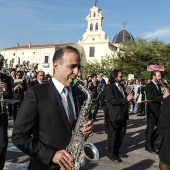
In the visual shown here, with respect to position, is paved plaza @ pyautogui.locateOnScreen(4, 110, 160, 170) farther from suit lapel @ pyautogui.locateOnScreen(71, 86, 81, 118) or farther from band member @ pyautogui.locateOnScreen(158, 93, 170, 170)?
suit lapel @ pyautogui.locateOnScreen(71, 86, 81, 118)

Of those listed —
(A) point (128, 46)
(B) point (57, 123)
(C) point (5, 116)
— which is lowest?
(C) point (5, 116)

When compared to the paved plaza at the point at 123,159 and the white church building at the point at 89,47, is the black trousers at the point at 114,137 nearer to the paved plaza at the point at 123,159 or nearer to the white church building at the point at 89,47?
the paved plaza at the point at 123,159

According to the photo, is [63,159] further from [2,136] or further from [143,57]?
[143,57]

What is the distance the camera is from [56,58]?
2.44m

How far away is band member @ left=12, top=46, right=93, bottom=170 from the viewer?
82.7 inches

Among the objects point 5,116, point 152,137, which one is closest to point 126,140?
point 152,137

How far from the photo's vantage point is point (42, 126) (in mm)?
2221

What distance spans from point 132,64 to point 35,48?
36.2 metres

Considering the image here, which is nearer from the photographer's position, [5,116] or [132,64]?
[5,116]

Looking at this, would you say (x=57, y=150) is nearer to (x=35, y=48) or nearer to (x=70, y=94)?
(x=70, y=94)

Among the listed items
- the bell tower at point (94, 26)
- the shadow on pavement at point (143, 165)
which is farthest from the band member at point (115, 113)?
the bell tower at point (94, 26)

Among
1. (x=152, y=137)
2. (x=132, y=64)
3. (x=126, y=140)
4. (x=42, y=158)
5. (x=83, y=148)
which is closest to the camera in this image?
(x=42, y=158)

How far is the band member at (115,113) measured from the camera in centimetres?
571

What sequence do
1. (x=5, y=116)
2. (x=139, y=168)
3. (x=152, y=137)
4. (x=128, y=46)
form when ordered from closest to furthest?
(x=5, y=116)
(x=139, y=168)
(x=152, y=137)
(x=128, y=46)
